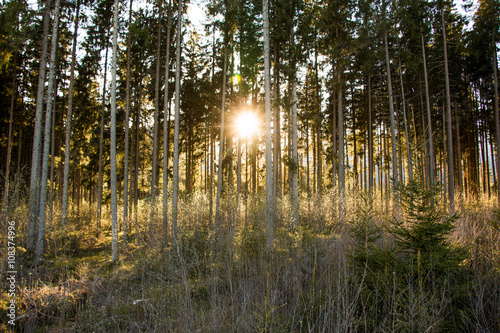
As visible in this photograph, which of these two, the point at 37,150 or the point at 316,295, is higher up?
the point at 37,150

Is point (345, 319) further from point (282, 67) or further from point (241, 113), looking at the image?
point (241, 113)

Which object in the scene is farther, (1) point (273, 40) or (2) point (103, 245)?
(2) point (103, 245)

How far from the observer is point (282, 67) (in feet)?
35.2

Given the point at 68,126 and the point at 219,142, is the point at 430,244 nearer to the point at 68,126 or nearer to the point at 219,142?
the point at 219,142

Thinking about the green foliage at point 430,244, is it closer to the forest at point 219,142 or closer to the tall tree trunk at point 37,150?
the forest at point 219,142

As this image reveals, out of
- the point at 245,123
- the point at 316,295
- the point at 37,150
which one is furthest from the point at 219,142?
the point at 316,295

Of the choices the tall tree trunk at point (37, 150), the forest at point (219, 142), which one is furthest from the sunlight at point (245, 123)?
the tall tree trunk at point (37, 150)

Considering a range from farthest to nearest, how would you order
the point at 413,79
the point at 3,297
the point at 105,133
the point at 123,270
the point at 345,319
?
the point at 413,79 < the point at 105,133 < the point at 123,270 < the point at 3,297 < the point at 345,319

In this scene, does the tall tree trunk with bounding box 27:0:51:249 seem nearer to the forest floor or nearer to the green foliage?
the forest floor

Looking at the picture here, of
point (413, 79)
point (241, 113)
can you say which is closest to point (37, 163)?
point (241, 113)

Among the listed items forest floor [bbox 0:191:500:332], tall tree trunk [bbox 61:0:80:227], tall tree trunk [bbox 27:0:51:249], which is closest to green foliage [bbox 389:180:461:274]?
forest floor [bbox 0:191:500:332]

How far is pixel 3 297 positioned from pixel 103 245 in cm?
899

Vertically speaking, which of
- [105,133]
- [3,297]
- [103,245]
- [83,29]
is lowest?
[103,245]

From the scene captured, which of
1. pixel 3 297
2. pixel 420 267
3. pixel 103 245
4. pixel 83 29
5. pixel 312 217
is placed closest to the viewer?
pixel 420 267
